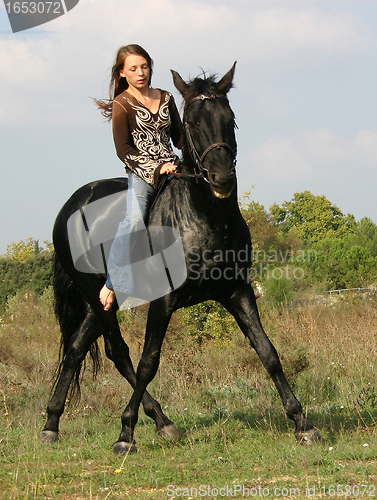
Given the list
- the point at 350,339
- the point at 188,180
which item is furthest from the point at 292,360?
the point at 188,180

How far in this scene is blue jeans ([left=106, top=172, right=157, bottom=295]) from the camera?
4906 mm

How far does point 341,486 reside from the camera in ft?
11.1

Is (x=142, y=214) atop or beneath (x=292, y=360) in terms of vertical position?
atop

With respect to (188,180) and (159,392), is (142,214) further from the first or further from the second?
(159,392)

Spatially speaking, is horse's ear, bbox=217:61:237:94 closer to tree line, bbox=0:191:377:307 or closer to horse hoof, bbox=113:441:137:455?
horse hoof, bbox=113:441:137:455

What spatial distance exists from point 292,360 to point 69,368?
337cm

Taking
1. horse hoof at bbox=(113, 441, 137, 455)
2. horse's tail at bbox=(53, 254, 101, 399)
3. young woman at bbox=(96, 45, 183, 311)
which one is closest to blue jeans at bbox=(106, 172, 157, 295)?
young woman at bbox=(96, 45, 183, 311)

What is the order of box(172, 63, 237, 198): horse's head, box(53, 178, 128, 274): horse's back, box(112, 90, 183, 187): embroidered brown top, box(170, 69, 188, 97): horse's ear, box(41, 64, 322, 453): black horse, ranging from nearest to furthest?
box(172, 63, 237, 198): horse's head, box(41, 64, 322, 453): black horse, box(170, 69, 188, 97): horse's ear, box(112, 90, 183, 187): embroidered brown top, box(53, 178, 128, 274): horse's back

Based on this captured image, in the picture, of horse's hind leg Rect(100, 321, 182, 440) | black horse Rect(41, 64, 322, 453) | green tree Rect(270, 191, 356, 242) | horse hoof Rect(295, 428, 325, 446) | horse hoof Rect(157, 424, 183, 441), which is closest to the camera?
black horse Rect(41, 64, 322, 453)

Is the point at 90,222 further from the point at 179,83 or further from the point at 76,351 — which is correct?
the point at 179,83

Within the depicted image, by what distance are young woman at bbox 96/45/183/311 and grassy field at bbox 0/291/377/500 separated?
1.47 meters

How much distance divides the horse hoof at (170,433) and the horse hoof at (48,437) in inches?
46.2

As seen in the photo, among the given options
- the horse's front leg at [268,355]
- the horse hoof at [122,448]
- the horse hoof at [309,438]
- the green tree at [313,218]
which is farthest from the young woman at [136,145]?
the green tree at [313,218]

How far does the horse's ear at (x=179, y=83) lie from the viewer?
15.0 ft
